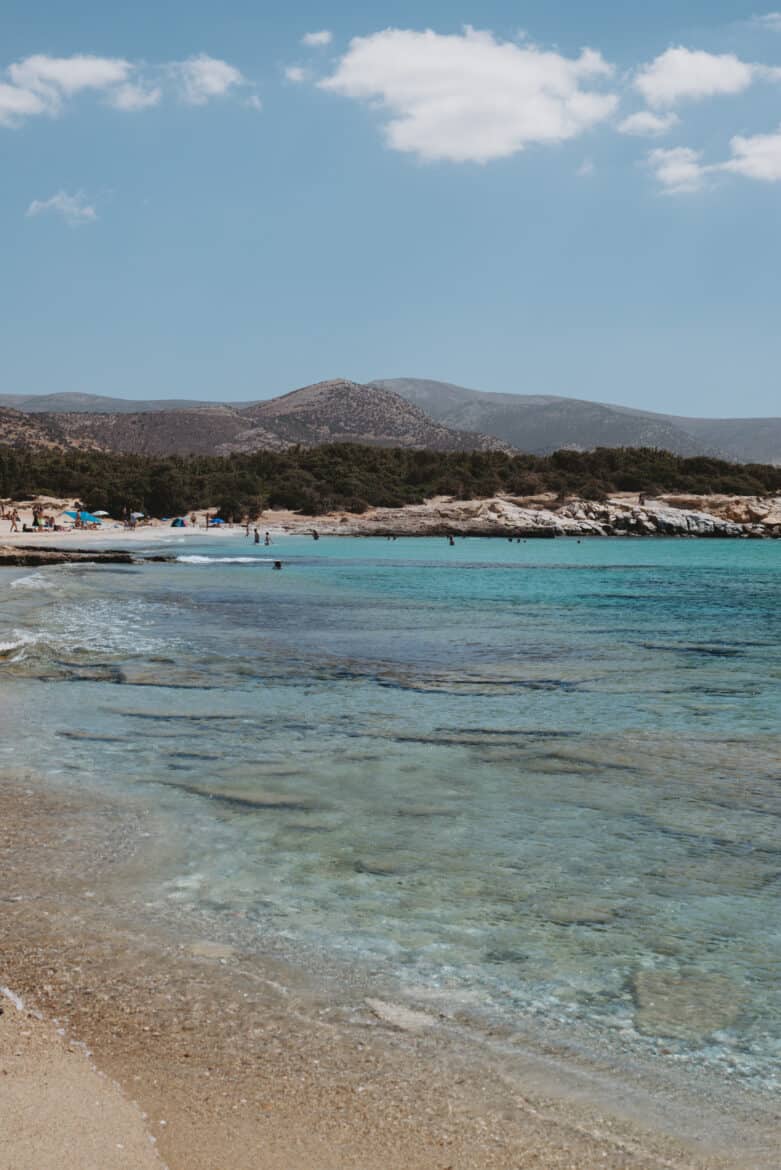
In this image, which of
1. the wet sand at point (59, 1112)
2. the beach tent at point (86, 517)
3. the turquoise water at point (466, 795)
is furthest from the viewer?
the beach tent at point (86, 517)

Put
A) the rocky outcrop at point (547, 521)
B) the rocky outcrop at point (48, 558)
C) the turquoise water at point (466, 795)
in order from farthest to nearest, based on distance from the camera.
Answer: the rocky outcrop at point (547, 521) < the rocky outcrop at point (48, 558) < the turquoise water at point (466, 795)

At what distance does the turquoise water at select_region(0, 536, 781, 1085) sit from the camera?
20.4 feet

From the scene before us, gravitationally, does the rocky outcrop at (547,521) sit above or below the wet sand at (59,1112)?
above

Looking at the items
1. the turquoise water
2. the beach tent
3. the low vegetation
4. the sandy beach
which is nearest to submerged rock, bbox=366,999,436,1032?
the sandy beach

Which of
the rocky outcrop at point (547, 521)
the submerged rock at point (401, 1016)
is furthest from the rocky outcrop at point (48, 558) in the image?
the rocky outcrop at point (547, 521)

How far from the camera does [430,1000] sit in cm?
573

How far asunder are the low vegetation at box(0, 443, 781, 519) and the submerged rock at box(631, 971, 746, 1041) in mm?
98016

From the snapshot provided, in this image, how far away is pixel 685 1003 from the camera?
5.85 m

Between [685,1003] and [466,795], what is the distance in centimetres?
457

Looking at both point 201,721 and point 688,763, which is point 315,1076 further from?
point 201,721

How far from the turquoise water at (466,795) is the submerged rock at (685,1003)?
0.06 ft

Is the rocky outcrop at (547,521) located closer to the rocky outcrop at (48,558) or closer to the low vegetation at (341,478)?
the low vegetation at (341,478)

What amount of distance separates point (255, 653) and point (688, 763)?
11.4 m

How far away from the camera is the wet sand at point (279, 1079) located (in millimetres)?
4180
